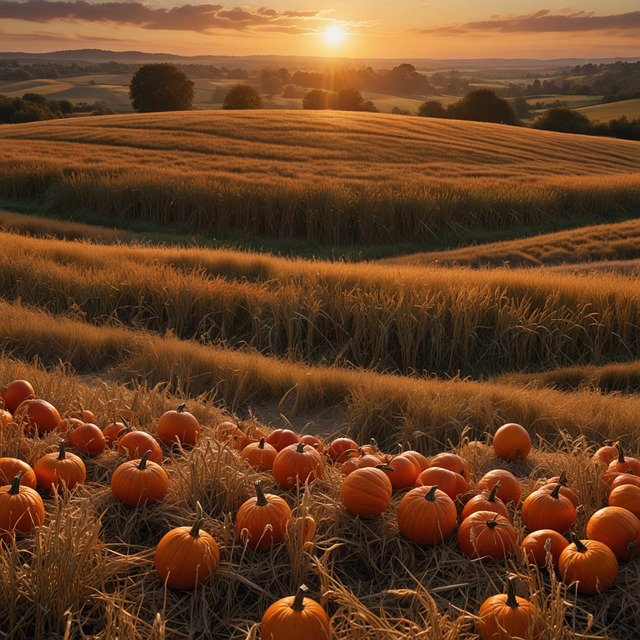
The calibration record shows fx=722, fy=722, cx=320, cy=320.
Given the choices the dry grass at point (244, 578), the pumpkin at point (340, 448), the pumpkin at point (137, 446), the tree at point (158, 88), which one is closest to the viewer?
the dry grass at point (244, 578)

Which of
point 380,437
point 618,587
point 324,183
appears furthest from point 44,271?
point 324,183

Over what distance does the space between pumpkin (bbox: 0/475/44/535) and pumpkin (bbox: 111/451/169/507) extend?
13.2 inches

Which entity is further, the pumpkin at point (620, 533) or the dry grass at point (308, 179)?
the dry grass at point (308, 179)

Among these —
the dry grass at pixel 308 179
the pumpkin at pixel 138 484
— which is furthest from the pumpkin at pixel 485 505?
the dry grass at pixel 308 179

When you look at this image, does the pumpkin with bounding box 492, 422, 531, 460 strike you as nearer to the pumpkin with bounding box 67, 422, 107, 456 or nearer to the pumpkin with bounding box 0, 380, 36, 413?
the pumpkin with bounding box 67, 422, 107, 456

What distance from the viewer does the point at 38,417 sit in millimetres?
3967

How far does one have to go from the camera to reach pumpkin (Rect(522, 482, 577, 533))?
9.86 ft

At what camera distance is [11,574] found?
2.43m

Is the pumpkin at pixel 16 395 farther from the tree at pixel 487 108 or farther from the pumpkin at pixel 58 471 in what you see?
the tree at pixel 487 108

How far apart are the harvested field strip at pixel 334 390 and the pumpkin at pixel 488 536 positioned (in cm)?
163

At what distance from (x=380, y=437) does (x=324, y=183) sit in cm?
1476

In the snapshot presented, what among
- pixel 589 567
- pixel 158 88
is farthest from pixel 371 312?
pixel 158 88

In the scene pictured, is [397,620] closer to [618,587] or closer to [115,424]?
[618,587]

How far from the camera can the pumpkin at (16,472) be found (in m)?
3.22
